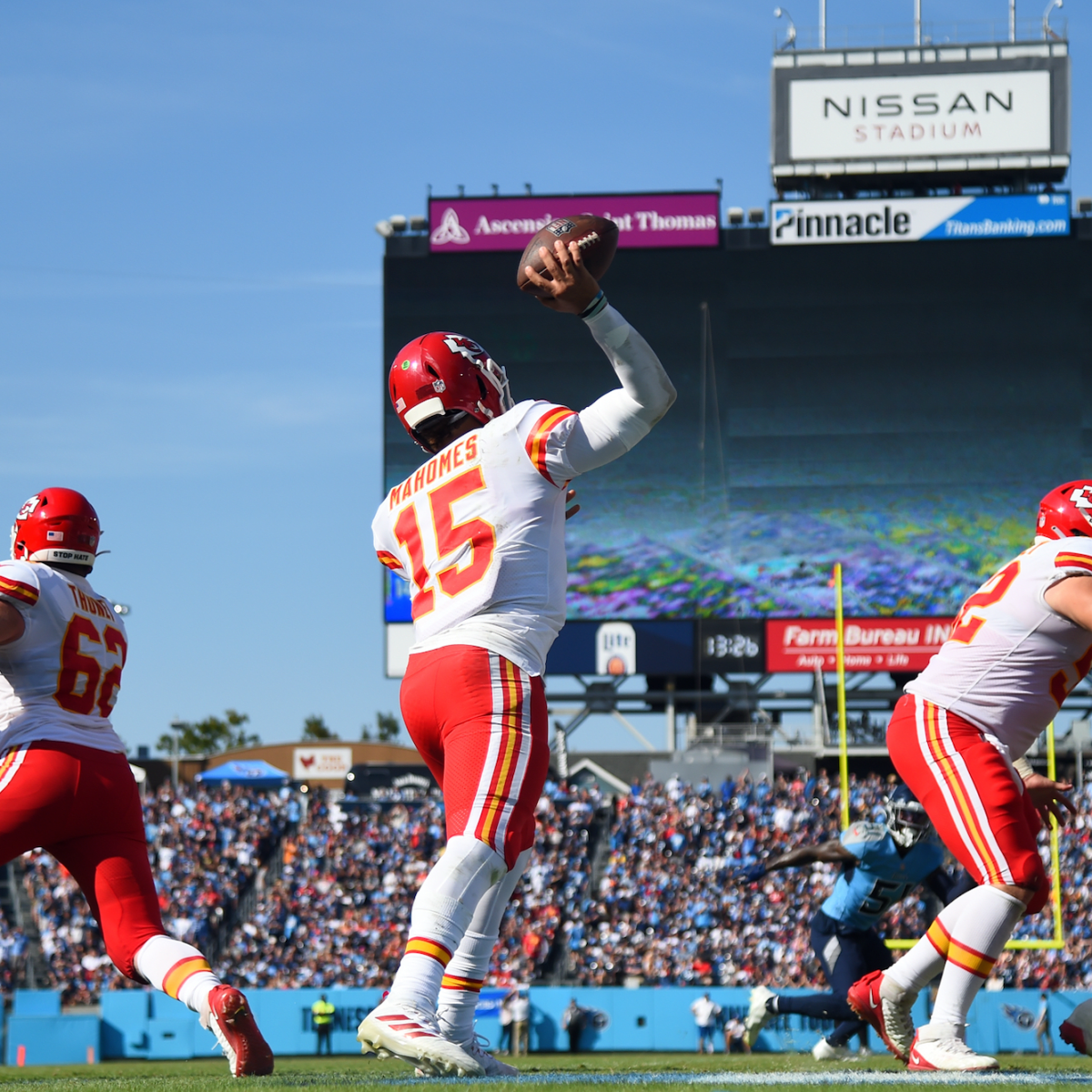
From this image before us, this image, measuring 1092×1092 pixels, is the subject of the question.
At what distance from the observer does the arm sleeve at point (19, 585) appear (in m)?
4.85

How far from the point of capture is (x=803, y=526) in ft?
80.5

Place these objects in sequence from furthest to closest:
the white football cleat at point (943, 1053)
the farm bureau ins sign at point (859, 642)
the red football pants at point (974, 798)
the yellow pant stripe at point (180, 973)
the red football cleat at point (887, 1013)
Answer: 1. the farm bureau ins sign at point (859, 642)
2. the red football cleat at point (887, 1013)
3. the red football pants at point (974, 798)
4. the yellow pant stripe at point (180, 973)
5. the white football cleat at point (943, 1053)

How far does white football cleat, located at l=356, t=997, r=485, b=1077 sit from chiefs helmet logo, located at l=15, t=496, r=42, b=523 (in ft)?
8.25

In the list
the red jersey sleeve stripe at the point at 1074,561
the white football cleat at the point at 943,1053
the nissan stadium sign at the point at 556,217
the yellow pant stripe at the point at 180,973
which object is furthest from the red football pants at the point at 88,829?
the nissan stadium sign at the point at 556,217

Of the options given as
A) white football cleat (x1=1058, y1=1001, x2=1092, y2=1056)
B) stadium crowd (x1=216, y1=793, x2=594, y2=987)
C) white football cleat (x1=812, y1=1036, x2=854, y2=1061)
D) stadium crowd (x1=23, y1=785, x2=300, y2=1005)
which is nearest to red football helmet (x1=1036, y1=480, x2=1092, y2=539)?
white football cleat (x1=1058, y1=1001, x2=1092, y2=1056)

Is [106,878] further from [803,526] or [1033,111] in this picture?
[1033,111]

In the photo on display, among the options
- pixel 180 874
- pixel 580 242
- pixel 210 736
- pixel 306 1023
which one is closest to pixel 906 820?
pixel 580 242

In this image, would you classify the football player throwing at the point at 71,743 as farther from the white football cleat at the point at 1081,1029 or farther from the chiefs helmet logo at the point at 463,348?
the white football cleat at the point at 1081,1029

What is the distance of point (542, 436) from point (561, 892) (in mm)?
19181

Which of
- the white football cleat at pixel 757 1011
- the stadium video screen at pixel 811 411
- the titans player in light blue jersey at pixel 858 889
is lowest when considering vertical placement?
the white football cleat at pixel 757 1011

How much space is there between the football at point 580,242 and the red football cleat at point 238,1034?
2.26m

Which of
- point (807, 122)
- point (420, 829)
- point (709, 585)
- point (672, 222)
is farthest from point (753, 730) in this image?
point (807, 122)

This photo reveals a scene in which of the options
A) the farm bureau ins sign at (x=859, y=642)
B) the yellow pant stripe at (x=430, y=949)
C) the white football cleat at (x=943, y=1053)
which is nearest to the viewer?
the yellow pant stripe at (x=430, y=949)

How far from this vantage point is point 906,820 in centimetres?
821
